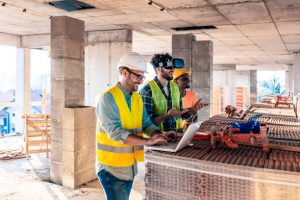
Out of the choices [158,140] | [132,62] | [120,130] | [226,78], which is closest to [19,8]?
[132,62]

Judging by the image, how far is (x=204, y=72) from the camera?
11648mm

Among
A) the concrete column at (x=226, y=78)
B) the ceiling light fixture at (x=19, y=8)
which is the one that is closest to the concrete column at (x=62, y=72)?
the ceiling light fixture at (x=19, y=8)

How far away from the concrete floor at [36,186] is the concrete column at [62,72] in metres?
0.47

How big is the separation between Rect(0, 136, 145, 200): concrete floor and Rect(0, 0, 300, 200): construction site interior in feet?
0.08

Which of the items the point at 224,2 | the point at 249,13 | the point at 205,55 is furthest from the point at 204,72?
Answer: the point at 224,2

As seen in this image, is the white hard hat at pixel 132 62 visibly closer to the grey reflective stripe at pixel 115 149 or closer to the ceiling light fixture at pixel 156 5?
the grey reflective stripe at pixel 115 149

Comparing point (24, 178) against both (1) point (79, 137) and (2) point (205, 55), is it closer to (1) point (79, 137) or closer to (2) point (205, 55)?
(1) point (79, 137)

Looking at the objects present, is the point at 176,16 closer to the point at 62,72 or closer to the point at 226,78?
the point at 62,72

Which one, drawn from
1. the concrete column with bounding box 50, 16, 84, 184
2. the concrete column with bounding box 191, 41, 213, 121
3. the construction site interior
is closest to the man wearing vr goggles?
the construction site interior

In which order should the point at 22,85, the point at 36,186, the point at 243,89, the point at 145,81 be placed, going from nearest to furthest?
the point at 145,81
the point at 36,186
the point at 22,85
the point at 243,89

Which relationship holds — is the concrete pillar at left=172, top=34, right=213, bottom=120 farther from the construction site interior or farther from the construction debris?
the construction debris

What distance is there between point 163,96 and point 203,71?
25.4 ft

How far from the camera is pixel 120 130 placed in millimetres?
2836

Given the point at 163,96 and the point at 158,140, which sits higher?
the point at 163,96
